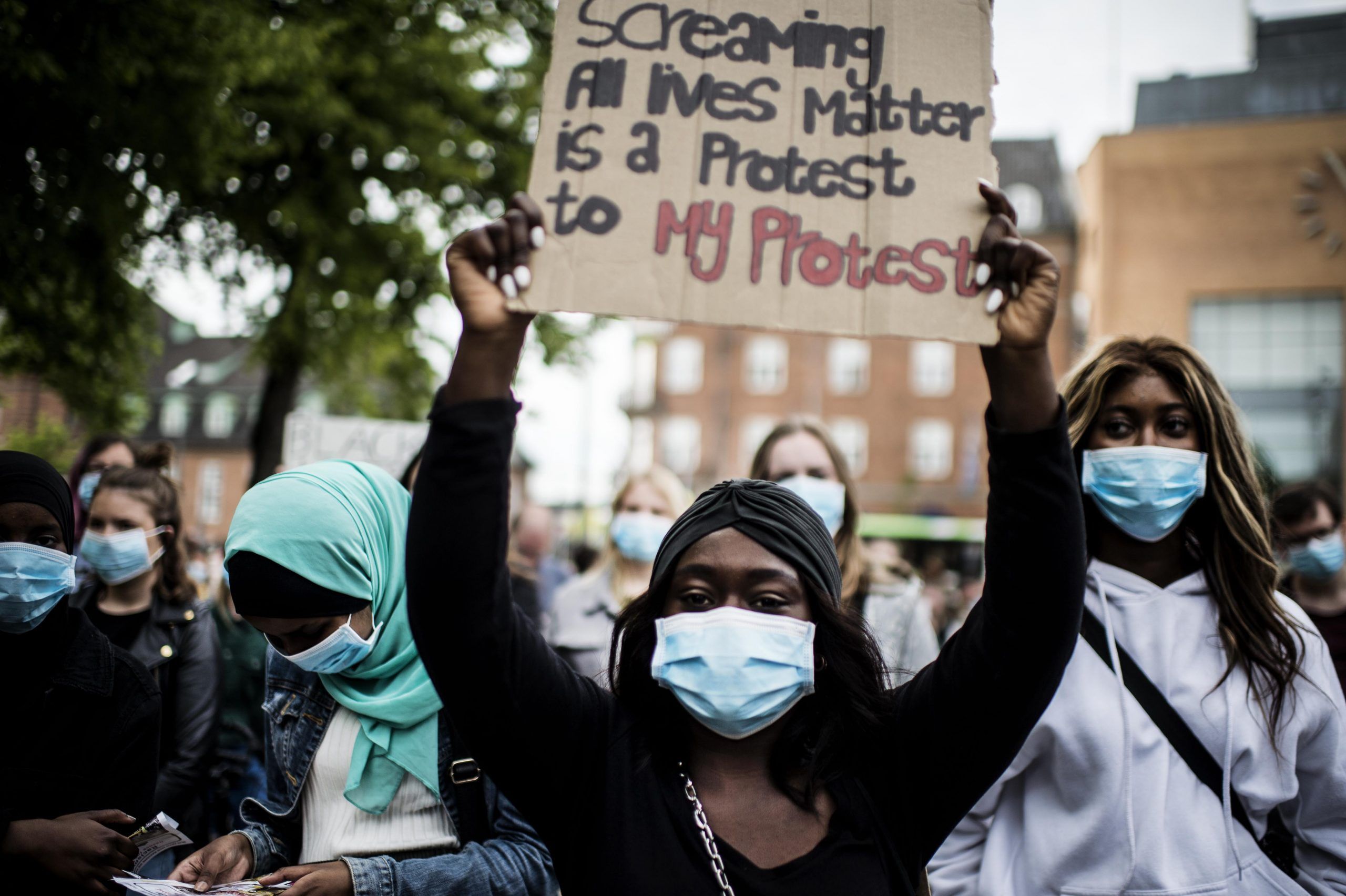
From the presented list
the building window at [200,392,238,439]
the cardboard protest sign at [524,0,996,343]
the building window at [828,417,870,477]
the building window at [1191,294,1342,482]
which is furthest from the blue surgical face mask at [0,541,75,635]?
the building window at [200,392,238,439]

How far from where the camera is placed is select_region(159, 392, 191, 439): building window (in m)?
51.7

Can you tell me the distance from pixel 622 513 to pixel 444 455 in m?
3.81

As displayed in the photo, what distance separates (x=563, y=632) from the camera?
17.5 feet

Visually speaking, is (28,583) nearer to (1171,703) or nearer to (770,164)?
(770,164)

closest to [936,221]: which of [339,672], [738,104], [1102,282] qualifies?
[738,104]

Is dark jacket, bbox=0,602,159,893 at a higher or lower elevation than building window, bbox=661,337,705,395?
lower

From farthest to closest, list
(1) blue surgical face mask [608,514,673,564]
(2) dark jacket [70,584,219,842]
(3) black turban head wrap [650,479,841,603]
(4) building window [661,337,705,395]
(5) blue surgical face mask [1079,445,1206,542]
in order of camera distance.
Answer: (4) building window [661,337,705,395] → (1) blue surgical face mask [608,514,673,564] → (2) dark jacket [70,584,219,842] → (5) blue surgical face mask [1079,445,1206,542] → (3) black turban head wrap [650,479,841,603]

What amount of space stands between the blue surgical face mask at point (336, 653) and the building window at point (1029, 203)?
3933 centimetres

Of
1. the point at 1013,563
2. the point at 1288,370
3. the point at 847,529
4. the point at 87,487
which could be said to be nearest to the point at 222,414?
the point at 1288,370

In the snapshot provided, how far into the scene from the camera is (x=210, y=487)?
51.8m

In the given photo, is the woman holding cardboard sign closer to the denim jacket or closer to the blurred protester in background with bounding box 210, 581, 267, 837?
the denim jacket

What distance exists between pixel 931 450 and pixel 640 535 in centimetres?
3616

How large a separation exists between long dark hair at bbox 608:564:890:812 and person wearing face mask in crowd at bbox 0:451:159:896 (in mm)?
1264

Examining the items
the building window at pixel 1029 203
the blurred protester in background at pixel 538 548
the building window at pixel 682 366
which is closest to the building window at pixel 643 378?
the building window at pixel 682 366
